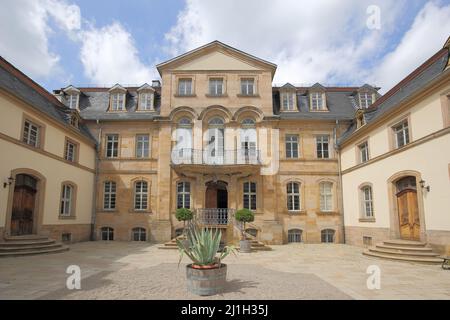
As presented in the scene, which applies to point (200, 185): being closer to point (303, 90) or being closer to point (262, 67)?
point (262, 67)

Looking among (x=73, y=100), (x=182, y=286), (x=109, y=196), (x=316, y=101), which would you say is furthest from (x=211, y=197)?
(x=182, y=286)

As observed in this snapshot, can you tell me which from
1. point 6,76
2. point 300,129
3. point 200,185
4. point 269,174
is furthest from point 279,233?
point 6,76

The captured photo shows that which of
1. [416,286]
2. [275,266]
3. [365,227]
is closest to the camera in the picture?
[416,286]

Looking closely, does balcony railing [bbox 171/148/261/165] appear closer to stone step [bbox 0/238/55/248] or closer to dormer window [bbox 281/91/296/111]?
dormer window [bbox 281/91/296/111]

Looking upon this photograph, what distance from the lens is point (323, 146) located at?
2106cm

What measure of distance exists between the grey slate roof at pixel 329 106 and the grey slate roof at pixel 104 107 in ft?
27.6

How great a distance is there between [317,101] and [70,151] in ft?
53.3

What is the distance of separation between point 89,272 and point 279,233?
38.9ft

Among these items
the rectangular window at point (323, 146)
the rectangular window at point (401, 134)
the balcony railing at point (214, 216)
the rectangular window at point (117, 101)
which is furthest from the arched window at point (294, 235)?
the rectangular window at point (117, 101)

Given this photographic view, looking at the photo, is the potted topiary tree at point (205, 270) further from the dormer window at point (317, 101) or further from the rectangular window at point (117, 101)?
the rectangular window at point (117, 101)

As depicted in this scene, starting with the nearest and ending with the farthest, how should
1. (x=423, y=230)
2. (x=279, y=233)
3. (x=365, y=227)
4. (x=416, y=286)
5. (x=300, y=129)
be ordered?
(x=416, y=286), (x=423, y=230), (x=365, y=227), (x=279, y=233), (x=300, y=129)

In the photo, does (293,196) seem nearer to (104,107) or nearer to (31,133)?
(104,107)

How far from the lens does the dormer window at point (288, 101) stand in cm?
2202

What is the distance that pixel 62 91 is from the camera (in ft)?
75.6
